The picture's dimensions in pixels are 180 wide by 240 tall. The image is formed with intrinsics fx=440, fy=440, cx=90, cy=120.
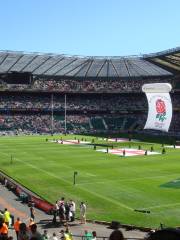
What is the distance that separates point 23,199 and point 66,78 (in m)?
87.5

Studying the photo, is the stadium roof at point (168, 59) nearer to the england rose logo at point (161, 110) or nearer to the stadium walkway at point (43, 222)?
the stadium walkway at point (43, 222)

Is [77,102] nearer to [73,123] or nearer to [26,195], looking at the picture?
[73,123]

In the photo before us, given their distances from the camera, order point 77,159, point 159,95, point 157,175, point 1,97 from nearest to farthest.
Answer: point 159,95 < point 157,175 < point 77,159 < point 1,97

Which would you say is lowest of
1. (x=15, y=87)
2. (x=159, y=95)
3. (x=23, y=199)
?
(x=23, y=199)

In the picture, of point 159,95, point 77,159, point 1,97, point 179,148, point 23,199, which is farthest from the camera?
point 1,97

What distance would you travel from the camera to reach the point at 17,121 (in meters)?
106

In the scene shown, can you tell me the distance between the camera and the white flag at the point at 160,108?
867 inches

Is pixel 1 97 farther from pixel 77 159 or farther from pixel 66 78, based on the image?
pixel 77 159

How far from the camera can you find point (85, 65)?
358 ft

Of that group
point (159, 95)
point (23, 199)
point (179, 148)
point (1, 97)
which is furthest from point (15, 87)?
point (159, 95)

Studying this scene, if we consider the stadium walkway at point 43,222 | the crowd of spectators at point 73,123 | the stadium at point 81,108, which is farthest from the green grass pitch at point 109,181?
the crowd of spectators at point 73,123

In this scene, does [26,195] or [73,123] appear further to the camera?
[73,123]

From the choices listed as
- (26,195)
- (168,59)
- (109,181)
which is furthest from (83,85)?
(26,195)

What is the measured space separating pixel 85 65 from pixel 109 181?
7649 cm
